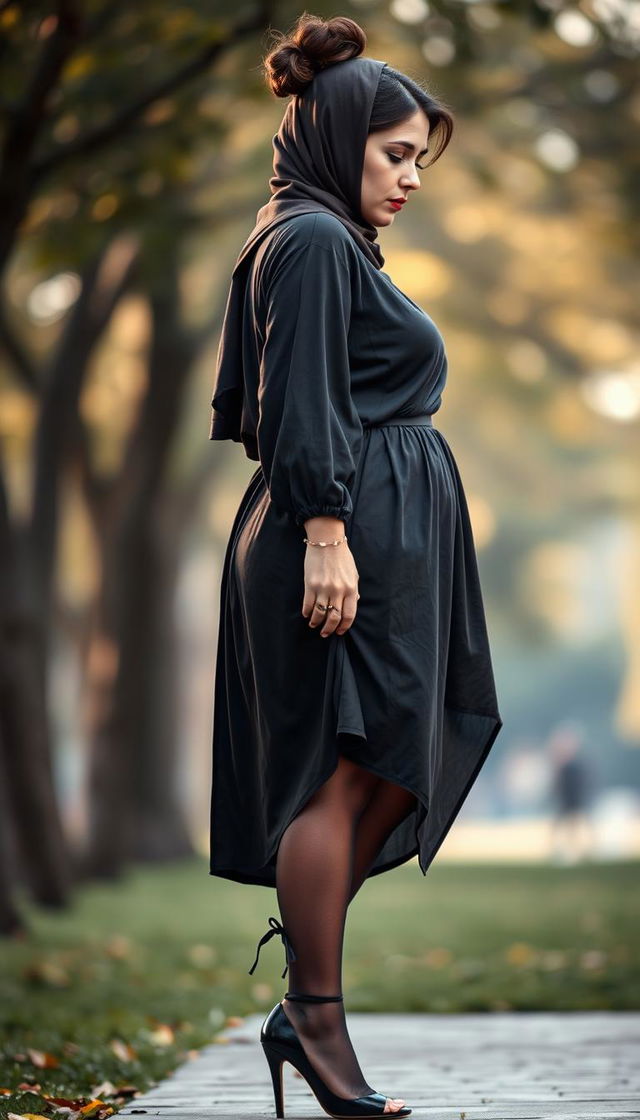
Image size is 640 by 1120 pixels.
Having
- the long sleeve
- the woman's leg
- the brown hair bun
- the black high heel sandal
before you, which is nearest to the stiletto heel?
the black high heel sandal

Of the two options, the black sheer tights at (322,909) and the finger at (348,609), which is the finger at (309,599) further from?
the black sheer tights at (322,909)

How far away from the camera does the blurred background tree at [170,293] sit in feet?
29.7

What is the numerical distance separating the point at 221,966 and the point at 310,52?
232 inches

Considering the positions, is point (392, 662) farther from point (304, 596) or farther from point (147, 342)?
point (147, 342)

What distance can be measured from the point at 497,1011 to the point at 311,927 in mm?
2914

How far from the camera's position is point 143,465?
16031 millimetres

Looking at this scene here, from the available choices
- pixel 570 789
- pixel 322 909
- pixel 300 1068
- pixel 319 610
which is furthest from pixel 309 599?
pixel 570 789

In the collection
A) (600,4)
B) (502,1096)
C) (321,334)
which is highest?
(600,4)

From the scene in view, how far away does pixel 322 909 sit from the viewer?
3.55m

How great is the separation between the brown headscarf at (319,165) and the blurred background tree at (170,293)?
74 centimetres

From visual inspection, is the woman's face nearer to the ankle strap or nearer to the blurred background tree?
the blurred background tree

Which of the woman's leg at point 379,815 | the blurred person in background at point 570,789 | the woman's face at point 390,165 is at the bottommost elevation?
the blurred person in background at point 570,789

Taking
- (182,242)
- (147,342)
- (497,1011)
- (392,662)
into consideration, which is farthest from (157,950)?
(147,342)

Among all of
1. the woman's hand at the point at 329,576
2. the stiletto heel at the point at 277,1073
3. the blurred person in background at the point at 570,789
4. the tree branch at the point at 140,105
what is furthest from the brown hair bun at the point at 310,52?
the blurred person in background at the point at 570,789
